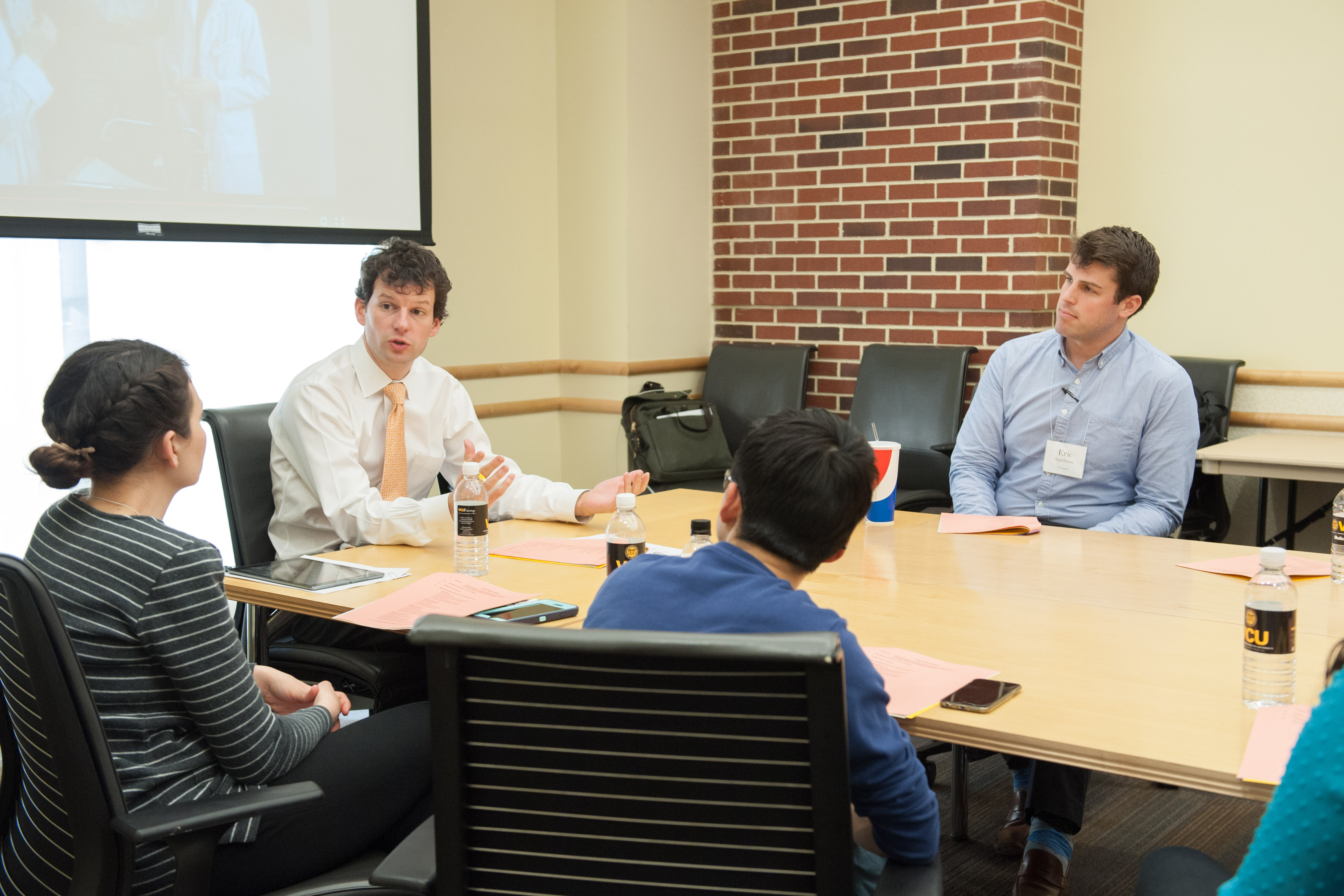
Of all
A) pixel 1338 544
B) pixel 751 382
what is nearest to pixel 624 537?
pixel 1338 544

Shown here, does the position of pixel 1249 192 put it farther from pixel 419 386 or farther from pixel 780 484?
pixel 780 484

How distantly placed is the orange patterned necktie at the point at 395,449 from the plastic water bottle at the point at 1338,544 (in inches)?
78.9

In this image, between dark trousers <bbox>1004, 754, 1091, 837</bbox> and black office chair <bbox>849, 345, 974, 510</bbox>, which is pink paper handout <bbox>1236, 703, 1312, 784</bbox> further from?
black office chair <bbox>849, 345, 974, 510</bbox>

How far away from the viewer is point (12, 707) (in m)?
1.51

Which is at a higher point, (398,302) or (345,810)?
(398,302)

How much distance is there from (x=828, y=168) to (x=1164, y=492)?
241 cm


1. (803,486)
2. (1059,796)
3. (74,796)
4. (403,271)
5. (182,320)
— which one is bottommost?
(1059,796)

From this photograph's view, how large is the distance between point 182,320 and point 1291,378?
3.81 m

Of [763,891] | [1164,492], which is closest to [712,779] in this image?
[763,891]

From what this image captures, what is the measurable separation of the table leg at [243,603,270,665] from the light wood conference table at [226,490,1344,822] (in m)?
0.09

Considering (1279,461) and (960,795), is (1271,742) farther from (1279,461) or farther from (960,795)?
(1279,461)

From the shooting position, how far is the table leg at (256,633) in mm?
2352

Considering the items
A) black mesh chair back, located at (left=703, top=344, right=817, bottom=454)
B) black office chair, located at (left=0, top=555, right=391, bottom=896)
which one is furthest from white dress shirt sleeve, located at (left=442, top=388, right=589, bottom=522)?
black mesh chair back, located at (left=703, top=344, right=817, bottom=454)

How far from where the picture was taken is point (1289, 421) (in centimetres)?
419
